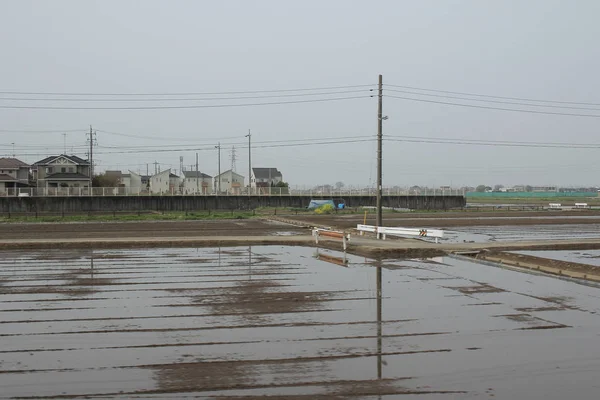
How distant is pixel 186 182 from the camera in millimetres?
110750

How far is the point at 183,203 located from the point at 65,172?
20966mm

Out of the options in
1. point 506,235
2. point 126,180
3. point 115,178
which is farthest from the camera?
point 126,180

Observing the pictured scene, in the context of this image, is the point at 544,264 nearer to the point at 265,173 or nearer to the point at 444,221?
the point at 444,221

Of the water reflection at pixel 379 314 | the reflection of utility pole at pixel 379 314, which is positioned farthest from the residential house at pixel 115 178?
the reflection of utility pole at pixel 379 314

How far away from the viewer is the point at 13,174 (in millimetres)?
76125

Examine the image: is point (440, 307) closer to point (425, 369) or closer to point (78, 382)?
point (425, 369)

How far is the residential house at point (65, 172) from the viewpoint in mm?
76062

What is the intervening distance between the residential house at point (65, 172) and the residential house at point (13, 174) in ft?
5.98

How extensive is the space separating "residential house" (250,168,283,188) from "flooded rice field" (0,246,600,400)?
8967cm

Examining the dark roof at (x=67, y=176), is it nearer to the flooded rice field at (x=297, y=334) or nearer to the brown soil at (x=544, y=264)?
the flooded rice field at (x=297, y=334)

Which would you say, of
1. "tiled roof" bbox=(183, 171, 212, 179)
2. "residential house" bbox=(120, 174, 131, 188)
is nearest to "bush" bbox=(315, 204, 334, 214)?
"residential house" bbox=(120, 174, 131, 188)

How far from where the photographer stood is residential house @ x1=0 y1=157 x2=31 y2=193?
7219 centimetres

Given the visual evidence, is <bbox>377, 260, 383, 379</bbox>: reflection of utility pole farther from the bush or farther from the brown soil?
the bush

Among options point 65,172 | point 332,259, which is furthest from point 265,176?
point 332,259
